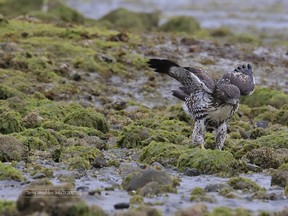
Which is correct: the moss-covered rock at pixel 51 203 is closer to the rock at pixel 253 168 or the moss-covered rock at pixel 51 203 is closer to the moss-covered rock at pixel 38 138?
the rock at pixel 253 168

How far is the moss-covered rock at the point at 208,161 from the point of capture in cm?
1191

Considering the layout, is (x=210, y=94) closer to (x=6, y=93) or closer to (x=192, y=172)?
(x=192, y=172)

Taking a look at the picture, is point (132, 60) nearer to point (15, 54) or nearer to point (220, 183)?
point (15, 54)

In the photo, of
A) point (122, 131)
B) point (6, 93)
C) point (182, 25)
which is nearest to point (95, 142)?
point (122, 131)

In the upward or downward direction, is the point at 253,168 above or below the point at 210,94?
below

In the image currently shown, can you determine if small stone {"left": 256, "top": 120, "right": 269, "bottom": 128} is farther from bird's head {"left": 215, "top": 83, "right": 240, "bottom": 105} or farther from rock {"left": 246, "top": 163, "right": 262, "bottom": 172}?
rock {"left": 246, "top": 163, "right": 262, "bottom": 172}

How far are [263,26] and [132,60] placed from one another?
26002mm

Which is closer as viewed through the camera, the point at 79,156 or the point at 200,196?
the point at 200,196

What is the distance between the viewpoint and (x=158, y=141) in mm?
14102

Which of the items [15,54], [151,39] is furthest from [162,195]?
[151,39]

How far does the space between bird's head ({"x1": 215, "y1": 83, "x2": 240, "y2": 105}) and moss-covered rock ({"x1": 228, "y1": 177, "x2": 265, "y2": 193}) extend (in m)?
2.48

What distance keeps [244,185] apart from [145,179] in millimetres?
1407

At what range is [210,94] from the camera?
1331 cm

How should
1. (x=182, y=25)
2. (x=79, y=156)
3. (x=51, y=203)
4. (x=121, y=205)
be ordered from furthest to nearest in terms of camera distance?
(x=182, y=25)
(x=79, y=156)
(x=121, y=205)
(x=51, y=203)
